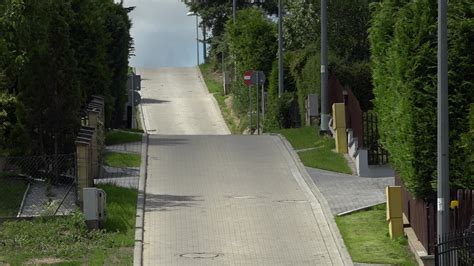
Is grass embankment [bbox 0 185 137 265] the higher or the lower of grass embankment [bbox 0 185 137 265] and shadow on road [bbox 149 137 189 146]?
the lower

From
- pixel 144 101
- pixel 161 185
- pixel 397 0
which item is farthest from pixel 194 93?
pixel 397 0

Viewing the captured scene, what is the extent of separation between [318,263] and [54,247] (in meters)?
4.54

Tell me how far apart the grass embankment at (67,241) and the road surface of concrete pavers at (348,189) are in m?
4.42

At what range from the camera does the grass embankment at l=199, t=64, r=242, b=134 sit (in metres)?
51.0

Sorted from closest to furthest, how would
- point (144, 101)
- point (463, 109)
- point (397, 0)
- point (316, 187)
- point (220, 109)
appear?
point (463, 109) → point (397, 0) → point (316, 187) → point (220, 109) → point (144, 101)

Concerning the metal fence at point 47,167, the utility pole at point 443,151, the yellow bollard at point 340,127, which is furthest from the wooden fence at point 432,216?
the yellow bollard at point 340,127

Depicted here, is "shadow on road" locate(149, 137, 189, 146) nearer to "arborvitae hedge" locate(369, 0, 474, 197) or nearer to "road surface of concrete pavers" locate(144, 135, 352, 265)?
"road surface of concrete pavers" locate(144, 135, 352, 265)

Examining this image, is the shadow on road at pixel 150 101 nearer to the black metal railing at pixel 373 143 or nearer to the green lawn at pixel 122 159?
the green lawn at pixel 122 159

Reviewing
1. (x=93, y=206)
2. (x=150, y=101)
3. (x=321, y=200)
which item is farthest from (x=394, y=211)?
(x=150, y=101)

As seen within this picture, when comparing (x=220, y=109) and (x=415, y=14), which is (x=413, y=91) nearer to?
(x=415, y=14)

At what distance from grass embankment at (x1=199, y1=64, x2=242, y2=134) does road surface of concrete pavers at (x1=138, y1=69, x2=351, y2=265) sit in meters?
15.6

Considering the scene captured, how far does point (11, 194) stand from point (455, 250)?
10595 millimetres

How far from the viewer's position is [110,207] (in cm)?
2328

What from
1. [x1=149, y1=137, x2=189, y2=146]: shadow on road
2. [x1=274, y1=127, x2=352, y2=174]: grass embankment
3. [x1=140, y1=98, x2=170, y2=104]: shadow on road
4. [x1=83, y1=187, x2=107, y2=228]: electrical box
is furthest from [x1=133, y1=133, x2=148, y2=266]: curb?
[x1=140, y1=98, x2=170, y2=104]: shadow on road
